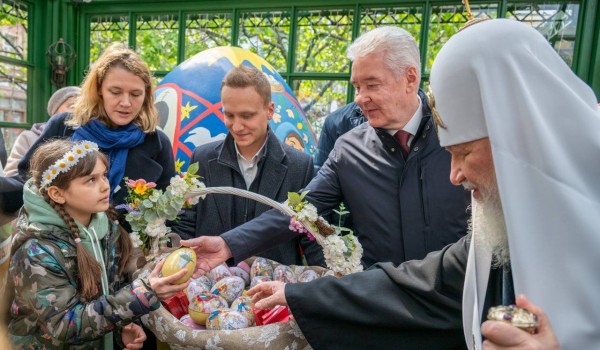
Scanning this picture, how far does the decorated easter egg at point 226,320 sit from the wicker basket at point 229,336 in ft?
0.41

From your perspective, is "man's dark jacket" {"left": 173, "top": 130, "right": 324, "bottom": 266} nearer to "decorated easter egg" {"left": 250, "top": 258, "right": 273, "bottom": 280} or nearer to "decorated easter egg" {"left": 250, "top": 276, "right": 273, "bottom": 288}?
"decorated easter egg" {"left": 250, "top": 258, "right": 273, "bottom": 280}

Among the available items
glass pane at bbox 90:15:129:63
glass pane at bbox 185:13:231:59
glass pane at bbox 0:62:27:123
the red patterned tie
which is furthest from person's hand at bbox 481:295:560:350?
glass pane at bbox 0:62:27:123

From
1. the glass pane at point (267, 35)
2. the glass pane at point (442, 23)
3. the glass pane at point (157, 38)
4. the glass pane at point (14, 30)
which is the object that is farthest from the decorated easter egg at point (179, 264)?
the glass pane at point (14, 30)

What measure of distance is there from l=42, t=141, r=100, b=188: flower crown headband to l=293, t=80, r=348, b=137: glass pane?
355cm

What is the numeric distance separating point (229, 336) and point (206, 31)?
466cm

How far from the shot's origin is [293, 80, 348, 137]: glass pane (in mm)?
5145

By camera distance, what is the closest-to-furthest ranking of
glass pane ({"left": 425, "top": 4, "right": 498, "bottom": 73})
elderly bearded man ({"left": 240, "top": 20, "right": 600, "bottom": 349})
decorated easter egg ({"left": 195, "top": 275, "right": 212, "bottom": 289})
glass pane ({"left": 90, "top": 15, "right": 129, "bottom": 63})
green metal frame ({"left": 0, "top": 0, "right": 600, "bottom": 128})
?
1. elderly bearded man ({"left": 240, "top": 20, "right": 600, "bottom": 349})
2. decorated easter egg ({"left": 195, "top": 275, "right": 212, "bottom": 289})
3. green metal frame ({"left": 0, "top": 0, "right": 600, "bottom": 128})
4. glass pane ({"left": 425, "top": 4, "right": 498, "bottom": 73})
5. glass pane ({"left": 90, "top": 15, "right": 129, "bottom": 63})

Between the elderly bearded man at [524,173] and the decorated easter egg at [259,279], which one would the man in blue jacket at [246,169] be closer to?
the decorated easter egg at [259,279]

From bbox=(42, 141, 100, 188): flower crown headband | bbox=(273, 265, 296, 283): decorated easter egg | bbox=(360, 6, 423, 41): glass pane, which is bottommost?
bbox=(273, 265, 296, 283): decorated easter egg

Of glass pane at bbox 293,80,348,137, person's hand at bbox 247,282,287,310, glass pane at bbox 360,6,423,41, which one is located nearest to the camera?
person's hand at bbox 247,282,287,310

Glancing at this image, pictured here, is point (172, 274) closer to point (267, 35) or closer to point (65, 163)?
point (65, 163)

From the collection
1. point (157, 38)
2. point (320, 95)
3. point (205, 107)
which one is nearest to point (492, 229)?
point (205, 107)

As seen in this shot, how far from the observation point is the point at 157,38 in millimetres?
5574

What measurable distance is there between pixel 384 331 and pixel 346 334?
117mm
